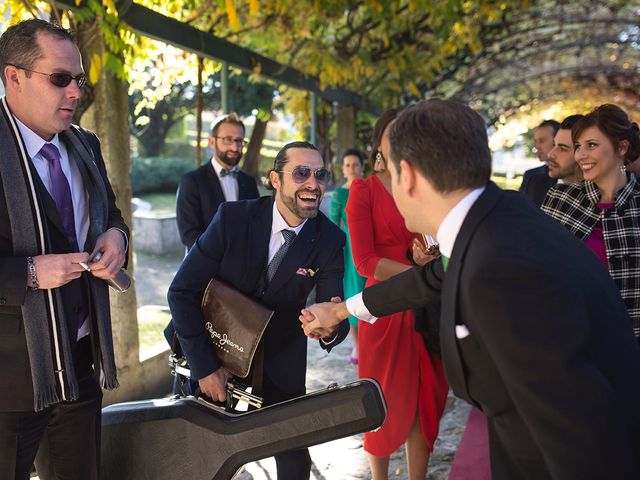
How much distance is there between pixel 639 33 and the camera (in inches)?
607

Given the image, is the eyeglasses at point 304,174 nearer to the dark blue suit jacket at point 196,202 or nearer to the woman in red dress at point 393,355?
the woman in red dress at point 393,355

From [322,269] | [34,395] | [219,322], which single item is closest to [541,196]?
[322,269]

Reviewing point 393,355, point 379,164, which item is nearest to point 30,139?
point 379,164

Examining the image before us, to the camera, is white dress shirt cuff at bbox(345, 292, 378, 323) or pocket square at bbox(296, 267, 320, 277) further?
pocket square at bbox(296, 267, 320, 277)

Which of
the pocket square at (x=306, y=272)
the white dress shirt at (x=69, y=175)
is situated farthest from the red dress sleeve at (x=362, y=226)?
the white dress shirt at (x=69, y=175)

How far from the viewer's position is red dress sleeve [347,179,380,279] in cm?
368

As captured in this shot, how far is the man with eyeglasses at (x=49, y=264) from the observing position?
7.58ft

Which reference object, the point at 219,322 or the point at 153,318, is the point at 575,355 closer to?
the point at 219,322

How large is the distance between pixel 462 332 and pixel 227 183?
150 inches

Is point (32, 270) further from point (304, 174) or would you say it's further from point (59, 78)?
Answer: point (304, 174)

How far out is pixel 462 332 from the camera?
5.57 feet

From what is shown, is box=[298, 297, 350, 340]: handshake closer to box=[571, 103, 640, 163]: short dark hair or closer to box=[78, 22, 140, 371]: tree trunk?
box=[571, 103, 640, 163]: short dark hair

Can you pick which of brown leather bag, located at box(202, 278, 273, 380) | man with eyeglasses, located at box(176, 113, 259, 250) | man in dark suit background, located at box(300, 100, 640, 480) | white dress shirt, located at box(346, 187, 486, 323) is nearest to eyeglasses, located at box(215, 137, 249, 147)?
man with eyeglasses, located at box(176, 113, 259, 250)

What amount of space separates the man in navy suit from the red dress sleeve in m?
0.48
